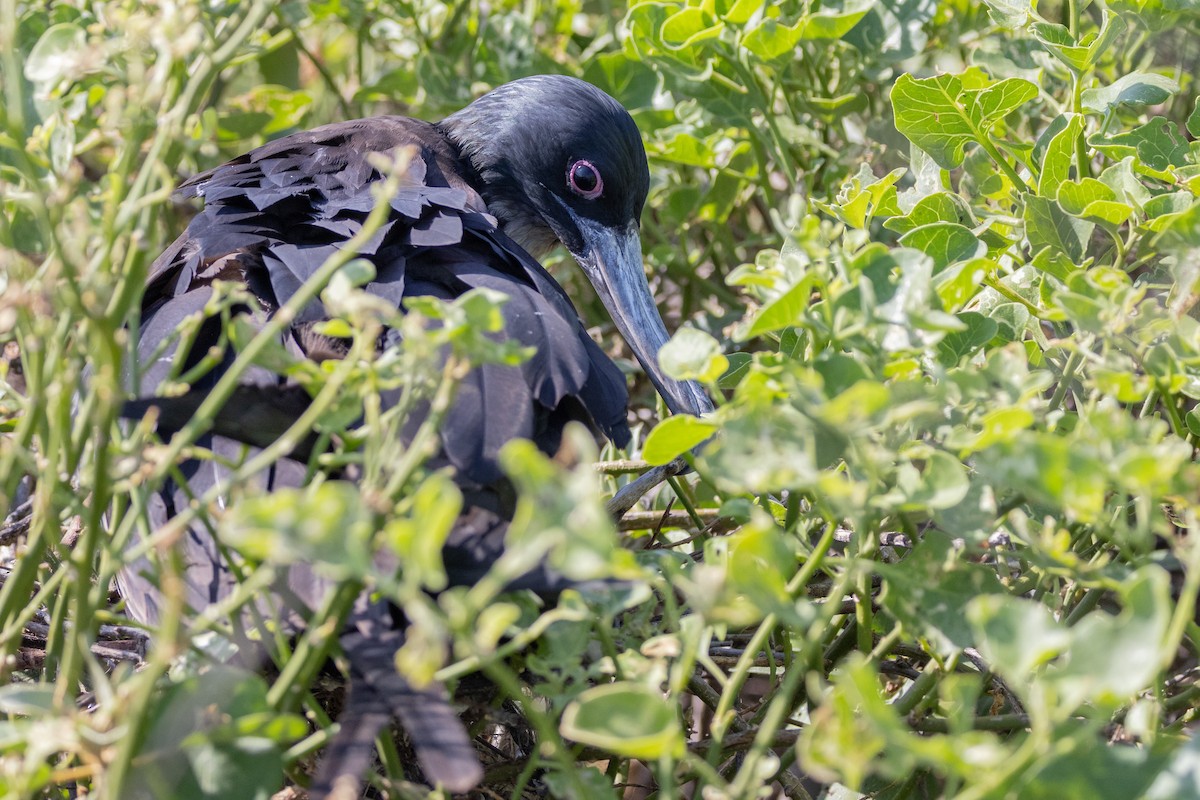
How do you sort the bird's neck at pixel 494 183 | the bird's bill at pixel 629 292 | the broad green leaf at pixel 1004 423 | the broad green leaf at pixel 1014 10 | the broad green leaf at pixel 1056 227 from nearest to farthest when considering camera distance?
the broad green leaf at pixel 1004 423 < the broad green leaf at pixel 1056 227 < the broad green leaf at pixel 1014 10 < the bird's bill at pixel 629 292 < the bird's neck at pixel 494 183

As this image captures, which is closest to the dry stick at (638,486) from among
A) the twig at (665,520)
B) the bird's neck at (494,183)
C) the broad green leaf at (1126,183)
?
the twig at (665,520)

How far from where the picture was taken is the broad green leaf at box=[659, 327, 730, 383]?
117 cm

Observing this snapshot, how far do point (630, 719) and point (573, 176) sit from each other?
188 cm

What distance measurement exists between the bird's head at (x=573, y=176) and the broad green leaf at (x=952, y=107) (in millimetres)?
759

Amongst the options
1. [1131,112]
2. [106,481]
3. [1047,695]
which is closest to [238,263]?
[106,481]

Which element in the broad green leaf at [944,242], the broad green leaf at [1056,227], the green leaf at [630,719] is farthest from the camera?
the broad green leaf at [1056,227]

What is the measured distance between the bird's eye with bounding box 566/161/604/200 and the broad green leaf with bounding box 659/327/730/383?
1486mm

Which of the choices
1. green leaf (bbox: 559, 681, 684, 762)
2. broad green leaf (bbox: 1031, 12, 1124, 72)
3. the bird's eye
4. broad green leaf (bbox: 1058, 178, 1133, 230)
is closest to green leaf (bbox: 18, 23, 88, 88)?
green leaf (bbox: 559, 681, 684, 762)

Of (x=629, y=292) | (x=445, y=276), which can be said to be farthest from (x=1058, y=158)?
(x=629, y=292)

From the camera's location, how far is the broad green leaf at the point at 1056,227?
65.7 inches

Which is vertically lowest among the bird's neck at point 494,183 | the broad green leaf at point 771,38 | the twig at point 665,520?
the twig at point 665,520

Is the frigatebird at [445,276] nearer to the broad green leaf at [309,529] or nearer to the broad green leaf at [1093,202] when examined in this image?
the broad green leaf at [309,529]

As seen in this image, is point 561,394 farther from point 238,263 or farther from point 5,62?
point 5,62

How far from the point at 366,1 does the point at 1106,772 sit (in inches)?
89.5
